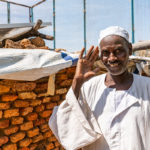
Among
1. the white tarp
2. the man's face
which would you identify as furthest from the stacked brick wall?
Answer: the man's face

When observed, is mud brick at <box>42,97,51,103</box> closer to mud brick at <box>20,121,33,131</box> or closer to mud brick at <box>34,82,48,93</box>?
mud brick at <box>34,82,48,93</box>

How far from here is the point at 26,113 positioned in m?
2.95

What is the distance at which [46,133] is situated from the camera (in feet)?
10.7

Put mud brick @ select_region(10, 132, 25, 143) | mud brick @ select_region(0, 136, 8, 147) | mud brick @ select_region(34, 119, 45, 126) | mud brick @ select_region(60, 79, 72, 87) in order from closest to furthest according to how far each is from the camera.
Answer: mud brick @ select_region(0, 136, 8, 147)
mud brick @ select_region(10, 132, 25, 143)
mud brick @ select_region(34, 119, 45, 126)
mud brick @ select_region(60, 79, 72, 87)

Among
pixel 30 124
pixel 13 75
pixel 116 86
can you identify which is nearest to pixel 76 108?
pixel 116 86

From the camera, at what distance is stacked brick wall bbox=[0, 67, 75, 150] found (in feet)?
8.98

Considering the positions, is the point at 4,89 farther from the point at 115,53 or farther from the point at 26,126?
the point at 115,53

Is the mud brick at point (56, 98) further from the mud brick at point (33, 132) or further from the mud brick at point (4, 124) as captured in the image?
the mud brick at point (4, 124)

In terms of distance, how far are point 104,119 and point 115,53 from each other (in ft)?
1.47

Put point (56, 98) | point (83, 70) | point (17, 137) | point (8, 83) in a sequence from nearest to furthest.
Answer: point (83, 70), point (8, 83), point (17, 137), point (56, 98)

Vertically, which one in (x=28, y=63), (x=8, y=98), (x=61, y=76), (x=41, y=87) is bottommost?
(x=8, y=98)

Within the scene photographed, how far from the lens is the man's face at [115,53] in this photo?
135cm

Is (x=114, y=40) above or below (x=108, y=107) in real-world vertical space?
above

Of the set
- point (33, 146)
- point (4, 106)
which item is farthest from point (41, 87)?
point (33, 146)
